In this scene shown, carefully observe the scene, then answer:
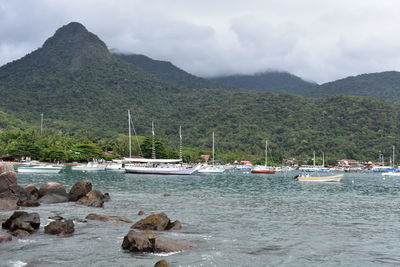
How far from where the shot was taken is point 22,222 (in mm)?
24906

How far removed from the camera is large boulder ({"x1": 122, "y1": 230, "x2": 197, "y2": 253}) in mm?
20703

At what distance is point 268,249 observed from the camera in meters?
22.2

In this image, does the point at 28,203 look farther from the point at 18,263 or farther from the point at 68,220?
the point at 18,263

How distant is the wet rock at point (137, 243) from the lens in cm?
2067

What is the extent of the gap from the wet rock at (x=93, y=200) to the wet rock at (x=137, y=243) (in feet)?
60.4

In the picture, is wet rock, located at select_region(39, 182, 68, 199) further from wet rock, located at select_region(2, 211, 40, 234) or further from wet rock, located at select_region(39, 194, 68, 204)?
wet rock, located at select_region(2, 211, 40, 234)

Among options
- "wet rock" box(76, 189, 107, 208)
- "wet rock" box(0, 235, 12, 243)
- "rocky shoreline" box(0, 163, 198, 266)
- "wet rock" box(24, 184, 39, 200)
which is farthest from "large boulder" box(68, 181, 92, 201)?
"wet rock" box(0, 235, 12, 243)

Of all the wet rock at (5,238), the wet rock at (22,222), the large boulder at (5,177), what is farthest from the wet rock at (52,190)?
the wet rock at (5,238)

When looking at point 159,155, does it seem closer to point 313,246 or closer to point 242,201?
point 242,201

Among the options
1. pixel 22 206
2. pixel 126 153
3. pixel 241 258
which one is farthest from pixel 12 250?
pixel 126 153

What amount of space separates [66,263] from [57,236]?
20.2 feet

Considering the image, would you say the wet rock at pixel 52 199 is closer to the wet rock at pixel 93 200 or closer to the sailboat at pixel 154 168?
the wet rock at pixel 93 200

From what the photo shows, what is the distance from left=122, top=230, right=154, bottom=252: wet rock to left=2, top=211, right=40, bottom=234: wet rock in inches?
289

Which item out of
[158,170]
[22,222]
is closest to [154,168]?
[158,170]
